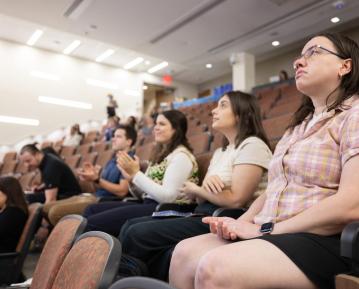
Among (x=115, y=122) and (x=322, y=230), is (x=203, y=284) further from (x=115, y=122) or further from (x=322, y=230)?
(x=115, y=122)

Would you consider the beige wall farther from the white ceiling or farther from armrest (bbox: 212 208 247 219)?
armrest (bbox: 212 208 247 219)

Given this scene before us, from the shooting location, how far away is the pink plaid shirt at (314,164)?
2.95ft

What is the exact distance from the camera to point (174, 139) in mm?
2014

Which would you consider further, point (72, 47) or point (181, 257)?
point (72, 47)

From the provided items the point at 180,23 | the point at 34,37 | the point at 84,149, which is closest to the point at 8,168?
the point at 84,149

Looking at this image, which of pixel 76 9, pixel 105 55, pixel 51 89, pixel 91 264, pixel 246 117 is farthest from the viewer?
pixel 105 55

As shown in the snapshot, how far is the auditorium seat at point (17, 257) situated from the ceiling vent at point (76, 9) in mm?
4788

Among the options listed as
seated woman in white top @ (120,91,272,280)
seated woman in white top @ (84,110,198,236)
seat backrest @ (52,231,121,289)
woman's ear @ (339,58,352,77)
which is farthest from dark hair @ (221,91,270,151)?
seat backrest @ (52,231,121,289)

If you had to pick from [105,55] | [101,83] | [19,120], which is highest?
[105,55]

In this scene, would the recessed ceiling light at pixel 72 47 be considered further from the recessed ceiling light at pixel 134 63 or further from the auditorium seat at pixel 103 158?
the auditorium seat at pixel 103 158

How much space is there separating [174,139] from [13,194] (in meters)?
1.02

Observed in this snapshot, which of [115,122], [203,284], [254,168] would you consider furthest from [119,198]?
[115,122]

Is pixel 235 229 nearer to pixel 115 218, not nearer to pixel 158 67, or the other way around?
pixel 115 218

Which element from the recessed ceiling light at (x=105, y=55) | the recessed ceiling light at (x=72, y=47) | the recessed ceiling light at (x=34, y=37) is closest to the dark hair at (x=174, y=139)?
the recessed ceiling light at (x=34, y=37)
